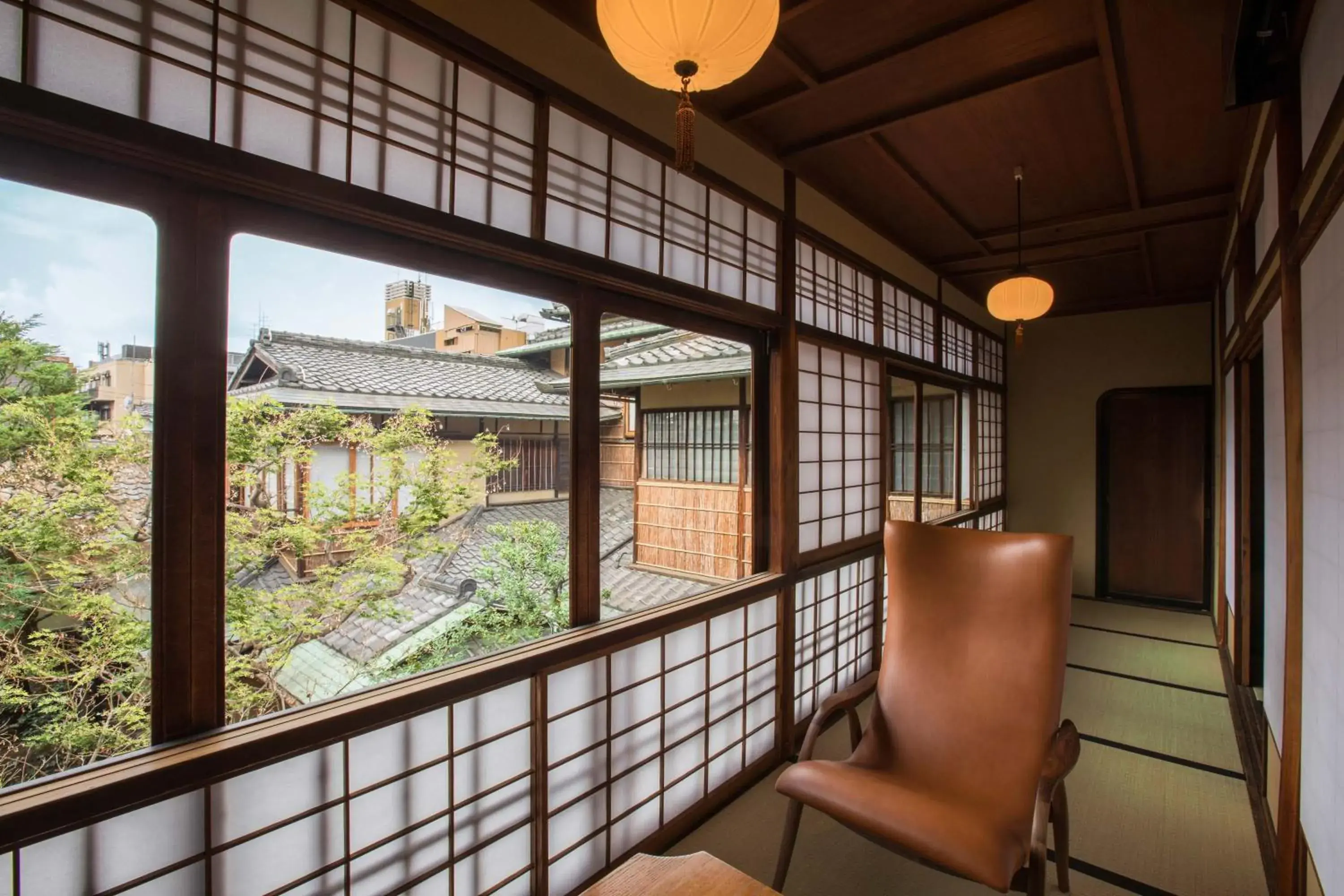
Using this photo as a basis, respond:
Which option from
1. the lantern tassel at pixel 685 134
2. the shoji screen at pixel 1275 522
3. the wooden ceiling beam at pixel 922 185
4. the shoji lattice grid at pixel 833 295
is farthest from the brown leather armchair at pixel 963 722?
the wooden ceiling beam at pixel 922 185

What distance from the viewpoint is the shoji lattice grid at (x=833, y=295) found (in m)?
3.25

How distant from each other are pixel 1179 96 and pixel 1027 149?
1.93 ft

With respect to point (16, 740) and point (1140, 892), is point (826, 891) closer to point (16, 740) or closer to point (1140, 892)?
point (1140, 892)

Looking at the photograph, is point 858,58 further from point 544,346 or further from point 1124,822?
point 1124,822

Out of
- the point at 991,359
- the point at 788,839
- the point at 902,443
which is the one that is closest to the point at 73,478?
the point at 788,839

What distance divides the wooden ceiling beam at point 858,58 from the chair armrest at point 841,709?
223 cm

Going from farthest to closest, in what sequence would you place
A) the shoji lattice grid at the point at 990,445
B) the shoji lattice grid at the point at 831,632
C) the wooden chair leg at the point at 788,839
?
1. the shoji lattice grid at the point at 990,445
2. the shoji lattice grid at the point at 831,632
3. the wooden chair leg at the point at 788,839

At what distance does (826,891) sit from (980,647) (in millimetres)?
960

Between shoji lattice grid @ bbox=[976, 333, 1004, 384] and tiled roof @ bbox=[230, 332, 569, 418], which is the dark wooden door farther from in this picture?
tiled roof @ bbox=[230, 332, 569, 418]

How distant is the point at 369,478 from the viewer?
5.85 feet

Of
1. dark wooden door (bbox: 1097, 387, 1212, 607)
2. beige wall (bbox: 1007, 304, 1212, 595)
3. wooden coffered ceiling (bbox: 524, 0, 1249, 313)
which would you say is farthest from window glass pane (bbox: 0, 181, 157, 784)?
dark wooden door (bbox: 1097, 387, 1212, 607)

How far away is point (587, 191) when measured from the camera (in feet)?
6.81

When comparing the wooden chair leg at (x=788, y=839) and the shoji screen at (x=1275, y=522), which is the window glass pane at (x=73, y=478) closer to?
the wooden chair leg at (x=788, y=839)

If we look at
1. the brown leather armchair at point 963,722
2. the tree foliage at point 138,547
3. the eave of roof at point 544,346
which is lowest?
the brown leather armchair at point 963,722
